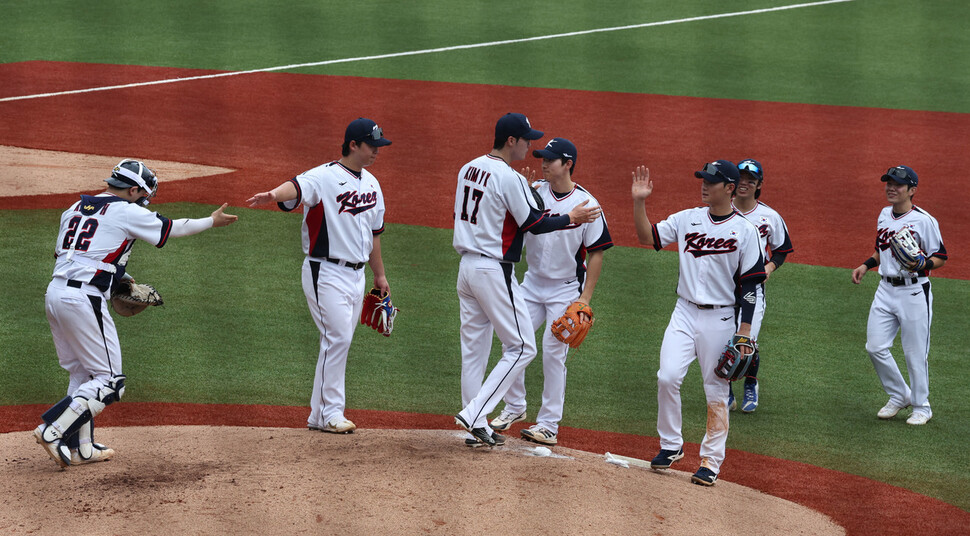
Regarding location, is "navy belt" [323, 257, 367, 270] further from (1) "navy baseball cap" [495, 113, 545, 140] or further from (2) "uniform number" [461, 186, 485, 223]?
(1) "navy baseball cap" [495, 113, 545, 140]

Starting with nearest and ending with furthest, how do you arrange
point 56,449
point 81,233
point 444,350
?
point 56,449, point 81,233, point 444,350

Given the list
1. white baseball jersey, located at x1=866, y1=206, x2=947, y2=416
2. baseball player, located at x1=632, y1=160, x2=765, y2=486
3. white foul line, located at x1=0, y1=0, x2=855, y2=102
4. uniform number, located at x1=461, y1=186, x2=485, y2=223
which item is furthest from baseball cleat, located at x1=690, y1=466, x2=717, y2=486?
white foul line, located at x1=0, y1=0, x2=855, y2=102

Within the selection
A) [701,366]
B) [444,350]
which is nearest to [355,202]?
[701,366]

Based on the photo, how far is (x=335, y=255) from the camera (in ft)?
17.2

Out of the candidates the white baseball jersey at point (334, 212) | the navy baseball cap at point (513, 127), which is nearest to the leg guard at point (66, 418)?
the white baseball jersey at point (334, 212)

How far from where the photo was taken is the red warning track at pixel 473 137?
1148 centimetres

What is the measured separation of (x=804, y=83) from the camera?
18.8 m

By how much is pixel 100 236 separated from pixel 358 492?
5.33 feet

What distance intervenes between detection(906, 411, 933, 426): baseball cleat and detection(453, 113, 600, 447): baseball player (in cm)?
269

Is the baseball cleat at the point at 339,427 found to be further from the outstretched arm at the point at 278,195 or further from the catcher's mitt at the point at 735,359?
the catcher's mitt at the point at 735,359

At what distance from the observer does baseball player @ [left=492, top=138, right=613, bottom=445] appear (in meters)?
5.55

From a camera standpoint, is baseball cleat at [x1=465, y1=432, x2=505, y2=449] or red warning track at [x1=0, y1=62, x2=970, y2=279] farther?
red warning track at [x1=0, y1=62, x2=970, y2=279]

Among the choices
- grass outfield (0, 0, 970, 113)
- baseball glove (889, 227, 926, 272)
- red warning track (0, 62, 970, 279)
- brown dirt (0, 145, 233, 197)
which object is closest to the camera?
baseball glove (889, 227, 926, 272)

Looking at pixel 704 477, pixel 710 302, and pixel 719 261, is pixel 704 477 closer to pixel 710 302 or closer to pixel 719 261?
pixel 710 302
